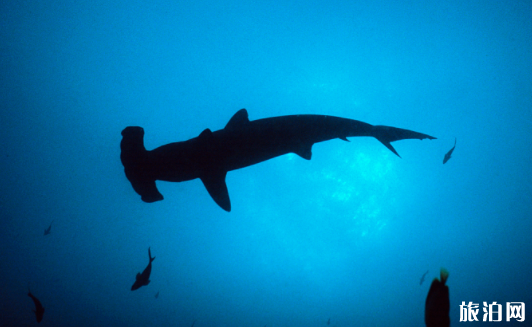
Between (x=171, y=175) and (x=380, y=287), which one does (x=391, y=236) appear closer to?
(x=380, y=287)

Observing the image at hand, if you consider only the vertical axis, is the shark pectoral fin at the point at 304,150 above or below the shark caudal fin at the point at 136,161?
above

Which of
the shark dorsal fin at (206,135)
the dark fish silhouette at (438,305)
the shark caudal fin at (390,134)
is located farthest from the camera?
the shark caudal fin at (390,134)

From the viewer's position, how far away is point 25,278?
116ft

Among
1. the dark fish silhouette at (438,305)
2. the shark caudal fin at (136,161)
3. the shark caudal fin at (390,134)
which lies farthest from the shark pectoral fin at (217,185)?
the dark fish silhouette at (438,305)

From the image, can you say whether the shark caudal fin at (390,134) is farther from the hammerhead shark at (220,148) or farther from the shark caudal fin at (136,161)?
the shark caudal fin at (136,161)

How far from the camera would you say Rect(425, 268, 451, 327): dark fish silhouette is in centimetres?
182

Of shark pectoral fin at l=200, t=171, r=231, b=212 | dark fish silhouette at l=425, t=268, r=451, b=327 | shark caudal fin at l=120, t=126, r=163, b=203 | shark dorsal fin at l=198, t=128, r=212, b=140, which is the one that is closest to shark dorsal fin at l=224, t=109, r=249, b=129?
shark dorsal fin at l=198, t=128, r=212, b=140

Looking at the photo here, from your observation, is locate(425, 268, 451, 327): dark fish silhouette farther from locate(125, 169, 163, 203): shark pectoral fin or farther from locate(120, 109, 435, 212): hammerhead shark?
locate(125, 169, 163, 203): shark pectoral fin

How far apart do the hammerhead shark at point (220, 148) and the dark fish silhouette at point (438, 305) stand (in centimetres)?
181

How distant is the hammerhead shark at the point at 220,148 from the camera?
2.60 metres

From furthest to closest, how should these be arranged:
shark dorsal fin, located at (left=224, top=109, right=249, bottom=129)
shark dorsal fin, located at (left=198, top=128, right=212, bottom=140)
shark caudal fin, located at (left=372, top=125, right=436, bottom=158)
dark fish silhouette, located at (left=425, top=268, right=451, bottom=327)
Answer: shark caudal fin, located at (left=372, top=125, right=436, bottom=158), shark dorsal fin, located at (left=224, top=109, right=249, bottom=129), shark dorsal fin, located at (left=198, top=128, right=212, bottom=140), dark fish silhouette, located at (left=425, top=268, right=451, bottom=327)

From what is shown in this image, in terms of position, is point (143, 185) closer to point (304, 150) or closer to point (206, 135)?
point (206, 135)

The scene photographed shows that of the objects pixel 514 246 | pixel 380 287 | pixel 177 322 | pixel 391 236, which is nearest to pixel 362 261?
pixel 391 236

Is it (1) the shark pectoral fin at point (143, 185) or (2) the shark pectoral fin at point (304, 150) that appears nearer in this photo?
(1) the shark pectoral fin at point (143, 185)
